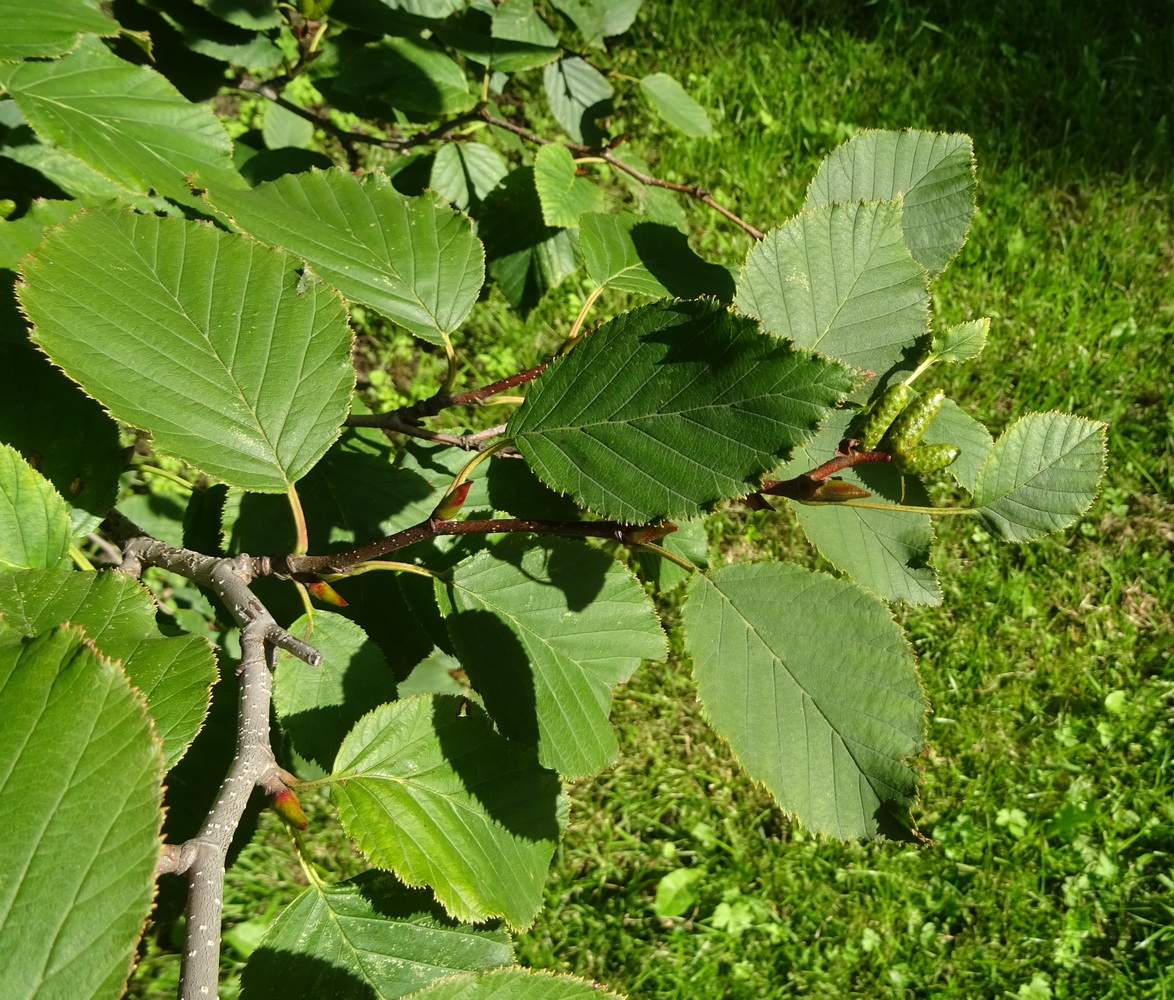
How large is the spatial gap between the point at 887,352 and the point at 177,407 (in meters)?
0.80

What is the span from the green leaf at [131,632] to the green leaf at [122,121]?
0.63m

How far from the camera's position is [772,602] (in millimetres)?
1016

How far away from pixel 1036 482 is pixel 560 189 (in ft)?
3.34

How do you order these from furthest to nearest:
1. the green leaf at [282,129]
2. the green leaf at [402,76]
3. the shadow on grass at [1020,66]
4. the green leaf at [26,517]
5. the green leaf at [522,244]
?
Result: the shadow on grass at [1020,66] → the green leaf at [282,129] → the green leaf at [522,244] → the green leaf at [402,76] → the green leaf at [26,517]

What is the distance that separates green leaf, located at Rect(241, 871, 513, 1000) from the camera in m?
1.01

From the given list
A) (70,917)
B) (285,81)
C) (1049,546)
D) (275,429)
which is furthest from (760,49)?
(70,917)

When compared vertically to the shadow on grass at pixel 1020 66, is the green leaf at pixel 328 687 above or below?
below

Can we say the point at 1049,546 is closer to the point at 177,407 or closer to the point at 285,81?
the point at 285,81

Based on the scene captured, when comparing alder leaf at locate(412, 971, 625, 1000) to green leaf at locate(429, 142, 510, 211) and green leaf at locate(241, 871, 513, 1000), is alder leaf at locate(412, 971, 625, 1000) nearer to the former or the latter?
green leaf at locate(241, 871, 513, 1000)

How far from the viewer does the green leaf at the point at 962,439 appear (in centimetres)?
117

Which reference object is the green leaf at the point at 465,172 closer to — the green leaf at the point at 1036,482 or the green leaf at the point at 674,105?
the green leaf at the point at 674,105

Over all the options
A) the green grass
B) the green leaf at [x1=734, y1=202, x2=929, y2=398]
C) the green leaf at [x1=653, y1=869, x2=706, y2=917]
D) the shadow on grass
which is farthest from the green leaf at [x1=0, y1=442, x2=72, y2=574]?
the shadow on grass

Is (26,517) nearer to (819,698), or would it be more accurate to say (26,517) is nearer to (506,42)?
(819,698)

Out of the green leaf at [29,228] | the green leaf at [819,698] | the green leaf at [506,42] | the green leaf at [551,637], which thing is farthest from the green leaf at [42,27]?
the green leaf at [819,698]
